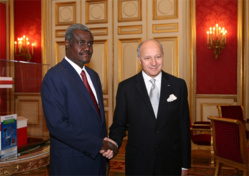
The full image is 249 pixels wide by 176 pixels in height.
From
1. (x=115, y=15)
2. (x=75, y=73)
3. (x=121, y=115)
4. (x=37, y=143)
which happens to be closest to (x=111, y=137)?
(x=121, y=115)

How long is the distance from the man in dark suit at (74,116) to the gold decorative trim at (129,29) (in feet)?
14.9

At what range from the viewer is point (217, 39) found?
5777 millimetres

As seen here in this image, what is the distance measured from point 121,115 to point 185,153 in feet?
1.60

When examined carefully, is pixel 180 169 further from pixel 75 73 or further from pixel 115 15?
pixel 115 15

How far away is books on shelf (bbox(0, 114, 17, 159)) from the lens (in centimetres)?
185

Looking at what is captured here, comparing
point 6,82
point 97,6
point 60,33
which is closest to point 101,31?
point 97,6

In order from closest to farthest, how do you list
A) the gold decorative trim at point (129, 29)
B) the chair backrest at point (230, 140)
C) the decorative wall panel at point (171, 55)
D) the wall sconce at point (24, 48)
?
the chair backrest at point (230, 140) < the decorative wall panel at point (171, 55) < the gold decorative trim at point (129, 29) < the wall sconce at point (24, 48)

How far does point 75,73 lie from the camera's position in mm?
1772

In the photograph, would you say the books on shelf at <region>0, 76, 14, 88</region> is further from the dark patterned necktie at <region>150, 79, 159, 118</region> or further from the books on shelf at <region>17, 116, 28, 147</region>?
the dark patterned necktie at <region>150, 79, 159, 118</region>

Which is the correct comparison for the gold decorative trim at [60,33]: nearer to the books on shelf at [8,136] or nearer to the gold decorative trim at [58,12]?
the gold decorative trim at [58,12]

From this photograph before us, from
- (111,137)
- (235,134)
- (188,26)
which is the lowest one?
(235,134)

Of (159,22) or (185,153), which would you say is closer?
(185,153)

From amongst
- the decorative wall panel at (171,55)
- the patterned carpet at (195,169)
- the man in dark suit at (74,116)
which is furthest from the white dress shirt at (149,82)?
the decorative wall panel at (171,55)

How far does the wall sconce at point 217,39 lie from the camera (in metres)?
5.76
